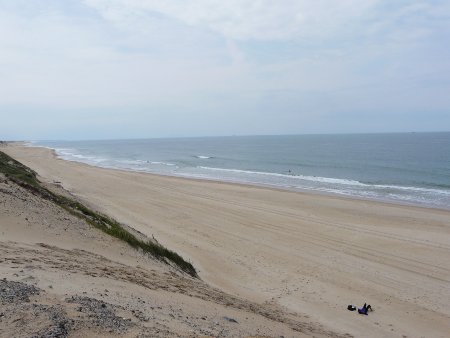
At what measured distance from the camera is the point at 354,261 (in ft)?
51.2

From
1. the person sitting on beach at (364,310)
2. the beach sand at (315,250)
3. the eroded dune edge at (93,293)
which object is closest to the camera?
the eroded dune edge at (93,293)

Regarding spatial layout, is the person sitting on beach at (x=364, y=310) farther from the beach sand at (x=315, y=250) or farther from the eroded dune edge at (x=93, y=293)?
the eroded dune edge at (x=93, y=293)

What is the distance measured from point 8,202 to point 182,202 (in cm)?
1649

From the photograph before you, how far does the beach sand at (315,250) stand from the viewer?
434 inches

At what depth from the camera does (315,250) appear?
55.4 ft

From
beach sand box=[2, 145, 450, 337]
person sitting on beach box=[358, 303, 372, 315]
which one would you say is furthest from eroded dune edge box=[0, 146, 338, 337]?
person sitting on beach box=[358, 303, 372, 315]

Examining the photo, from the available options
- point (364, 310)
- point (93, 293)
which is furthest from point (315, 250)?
point (93, 293)

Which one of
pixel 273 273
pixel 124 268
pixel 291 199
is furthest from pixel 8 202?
pixel 291 199

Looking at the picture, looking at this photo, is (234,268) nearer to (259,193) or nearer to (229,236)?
(229,236)

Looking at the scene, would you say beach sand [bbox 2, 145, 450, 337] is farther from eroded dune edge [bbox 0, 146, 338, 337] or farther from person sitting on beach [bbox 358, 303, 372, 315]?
eroded dune edge [bbox 0, 146, 338, 337]

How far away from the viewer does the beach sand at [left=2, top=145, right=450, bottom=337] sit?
11.0m

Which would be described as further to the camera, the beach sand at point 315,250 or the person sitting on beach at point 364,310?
the beach sand at point 315,250

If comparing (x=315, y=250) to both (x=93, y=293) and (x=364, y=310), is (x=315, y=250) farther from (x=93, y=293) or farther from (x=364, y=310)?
(x=93, y=293)

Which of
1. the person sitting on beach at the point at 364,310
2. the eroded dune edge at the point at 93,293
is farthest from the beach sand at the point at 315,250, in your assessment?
the eroded dune edge at the point at 93,293
